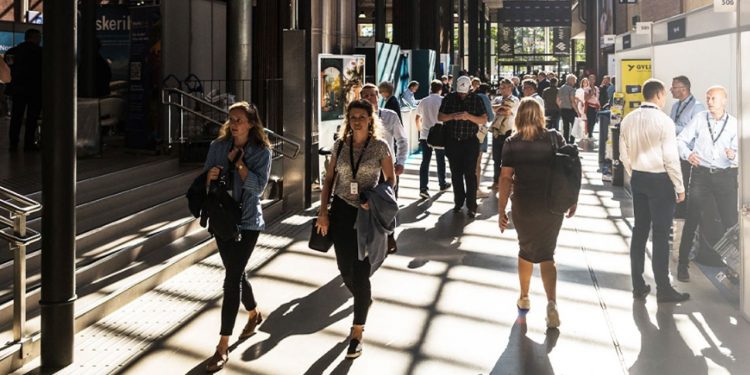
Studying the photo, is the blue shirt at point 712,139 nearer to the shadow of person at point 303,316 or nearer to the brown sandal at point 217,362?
the shadow of person at point 303,316

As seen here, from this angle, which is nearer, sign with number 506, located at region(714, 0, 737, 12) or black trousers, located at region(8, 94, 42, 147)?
sign with number 506, located at region(714, 0, 737, 12)

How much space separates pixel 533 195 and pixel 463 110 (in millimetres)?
4576

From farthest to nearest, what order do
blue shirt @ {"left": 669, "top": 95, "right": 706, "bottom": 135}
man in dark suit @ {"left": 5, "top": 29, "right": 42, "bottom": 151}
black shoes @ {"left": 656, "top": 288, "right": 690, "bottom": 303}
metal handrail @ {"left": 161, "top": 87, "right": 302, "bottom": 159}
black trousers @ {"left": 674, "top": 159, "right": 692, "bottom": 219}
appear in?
man in dark suit @ {"left": 5, "top": 29, "right": 42, "bottom": 151} < metal handrail @ {"left": 161, "top": 87, "right": 302, "bottom": 159} < blue shirt @ {"left": 669, "top": 95, "right": 706, "bottom": 135} < black trousers @ {"left": 674, "top": 159, "right": 692, "bottom": 219} < black shoes @ {"left": 656, "top": 288, "right": 690, "bottom": 303}

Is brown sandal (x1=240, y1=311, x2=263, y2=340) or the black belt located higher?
the black belt

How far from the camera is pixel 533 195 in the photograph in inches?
208

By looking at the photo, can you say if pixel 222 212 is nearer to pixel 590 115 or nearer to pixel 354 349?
pixel 354 349

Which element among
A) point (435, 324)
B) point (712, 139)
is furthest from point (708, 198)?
point (435, 324)

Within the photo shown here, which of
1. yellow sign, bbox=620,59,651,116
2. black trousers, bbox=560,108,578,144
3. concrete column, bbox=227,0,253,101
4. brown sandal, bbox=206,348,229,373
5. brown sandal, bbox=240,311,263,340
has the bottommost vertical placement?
brown sandal, bbox=206,348,229,373

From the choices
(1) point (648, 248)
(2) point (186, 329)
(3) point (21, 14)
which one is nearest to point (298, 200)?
(1) point (648, 248)

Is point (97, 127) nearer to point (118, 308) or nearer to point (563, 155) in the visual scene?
point (118, 308)

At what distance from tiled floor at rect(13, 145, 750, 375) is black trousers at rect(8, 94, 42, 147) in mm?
4629

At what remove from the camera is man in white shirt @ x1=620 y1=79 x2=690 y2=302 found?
5816 millimetres

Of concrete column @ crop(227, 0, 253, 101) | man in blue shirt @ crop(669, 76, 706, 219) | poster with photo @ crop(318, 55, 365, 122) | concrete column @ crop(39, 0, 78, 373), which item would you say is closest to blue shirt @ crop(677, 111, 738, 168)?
man in blue shirt @ crop(669, 76, 706, 219)

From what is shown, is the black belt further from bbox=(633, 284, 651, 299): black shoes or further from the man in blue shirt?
bbox=(633, 284, 651, 299): black shoes
